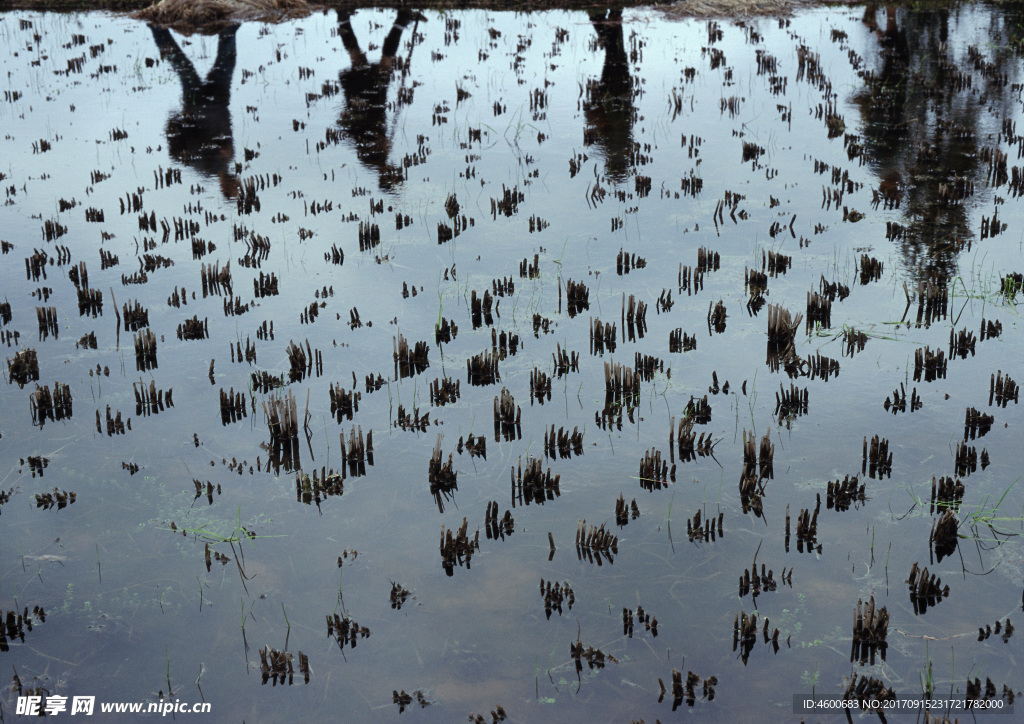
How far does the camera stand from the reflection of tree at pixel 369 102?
13.5m

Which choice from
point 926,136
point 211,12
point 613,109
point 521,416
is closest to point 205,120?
point 613,109

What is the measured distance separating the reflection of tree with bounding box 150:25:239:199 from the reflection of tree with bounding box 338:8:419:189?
2.02 meters

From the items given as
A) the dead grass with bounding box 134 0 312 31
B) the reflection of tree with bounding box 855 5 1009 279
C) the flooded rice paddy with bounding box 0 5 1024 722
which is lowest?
the flooded rice paddy with bounding box 0 5 1024 722

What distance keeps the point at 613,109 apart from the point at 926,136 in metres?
5.14

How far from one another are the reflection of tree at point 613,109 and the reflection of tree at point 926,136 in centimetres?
347

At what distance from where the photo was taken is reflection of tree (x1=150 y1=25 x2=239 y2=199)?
1329 centimetres

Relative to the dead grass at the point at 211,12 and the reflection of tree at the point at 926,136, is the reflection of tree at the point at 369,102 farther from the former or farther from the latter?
the reflection of tree at the point at 926,136

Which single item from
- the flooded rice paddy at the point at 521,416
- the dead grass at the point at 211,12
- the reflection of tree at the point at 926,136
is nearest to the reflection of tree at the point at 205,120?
the flooded rice paddy at the point at 521,416

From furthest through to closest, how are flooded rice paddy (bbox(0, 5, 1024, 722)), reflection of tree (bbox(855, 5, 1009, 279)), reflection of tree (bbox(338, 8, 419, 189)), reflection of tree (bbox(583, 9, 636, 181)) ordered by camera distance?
1. reflection of tree (bbox(338, 8, 419, 189))
2. reflection of tree (bbox(583, 9, 636, 181))
3. reflection of tree (bbox(855, 5, 1009, 279))
4. flooded rice paddy (bbox(0, 5, 1024, 722))

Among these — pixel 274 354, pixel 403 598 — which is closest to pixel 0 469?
pixel 274 354

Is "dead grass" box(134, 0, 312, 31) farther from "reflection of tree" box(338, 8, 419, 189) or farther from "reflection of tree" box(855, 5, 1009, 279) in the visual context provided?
"reflection of tree" box(855, 5, 1009, 279)

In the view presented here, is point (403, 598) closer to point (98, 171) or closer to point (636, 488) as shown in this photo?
point (636, 488)

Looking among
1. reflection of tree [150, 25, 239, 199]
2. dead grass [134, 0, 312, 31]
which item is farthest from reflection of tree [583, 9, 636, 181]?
dead grass [134, 0, 312, 31]

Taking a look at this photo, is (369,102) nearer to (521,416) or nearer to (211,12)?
(211,12)
